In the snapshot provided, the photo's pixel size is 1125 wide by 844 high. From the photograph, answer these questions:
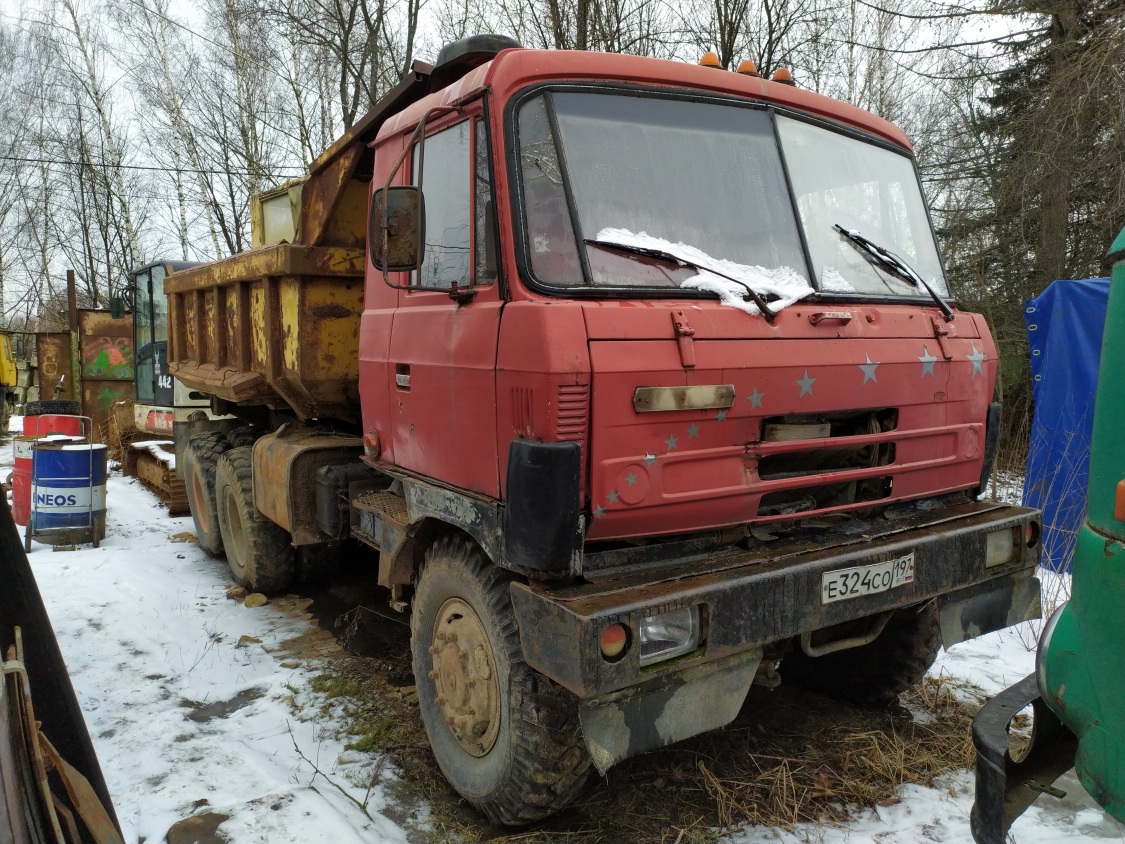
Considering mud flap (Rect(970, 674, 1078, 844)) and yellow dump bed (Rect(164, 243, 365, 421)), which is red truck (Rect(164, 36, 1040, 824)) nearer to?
mud flap (Rect(970, 674, 1078, 844))

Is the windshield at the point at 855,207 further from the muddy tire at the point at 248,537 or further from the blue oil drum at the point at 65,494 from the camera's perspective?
the blue oil drum at the point at 65,494

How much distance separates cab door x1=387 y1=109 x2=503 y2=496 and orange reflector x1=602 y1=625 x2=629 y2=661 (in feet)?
2.24

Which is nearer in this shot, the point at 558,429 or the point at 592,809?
the point at 558,429

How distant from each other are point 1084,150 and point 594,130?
8.56 m

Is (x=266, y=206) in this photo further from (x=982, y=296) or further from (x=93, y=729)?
(x=982, y=296)

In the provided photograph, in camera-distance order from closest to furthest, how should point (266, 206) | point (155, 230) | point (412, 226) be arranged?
point (412, 226) → point (266, 206) → point (155, 230)

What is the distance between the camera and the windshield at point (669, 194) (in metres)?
2.87

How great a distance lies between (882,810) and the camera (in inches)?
126

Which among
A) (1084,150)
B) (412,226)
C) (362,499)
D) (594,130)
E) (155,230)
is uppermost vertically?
(155,230)

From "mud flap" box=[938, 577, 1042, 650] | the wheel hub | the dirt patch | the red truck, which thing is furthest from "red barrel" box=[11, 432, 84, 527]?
"mud flap" box=[938, 577, 1042, 650]

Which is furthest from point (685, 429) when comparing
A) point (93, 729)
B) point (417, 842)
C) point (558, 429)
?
point (93, 729)

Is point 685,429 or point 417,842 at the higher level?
point 685,429

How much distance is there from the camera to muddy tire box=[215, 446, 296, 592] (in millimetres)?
5719

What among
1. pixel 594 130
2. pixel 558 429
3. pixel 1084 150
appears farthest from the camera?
pixel 1084 150
